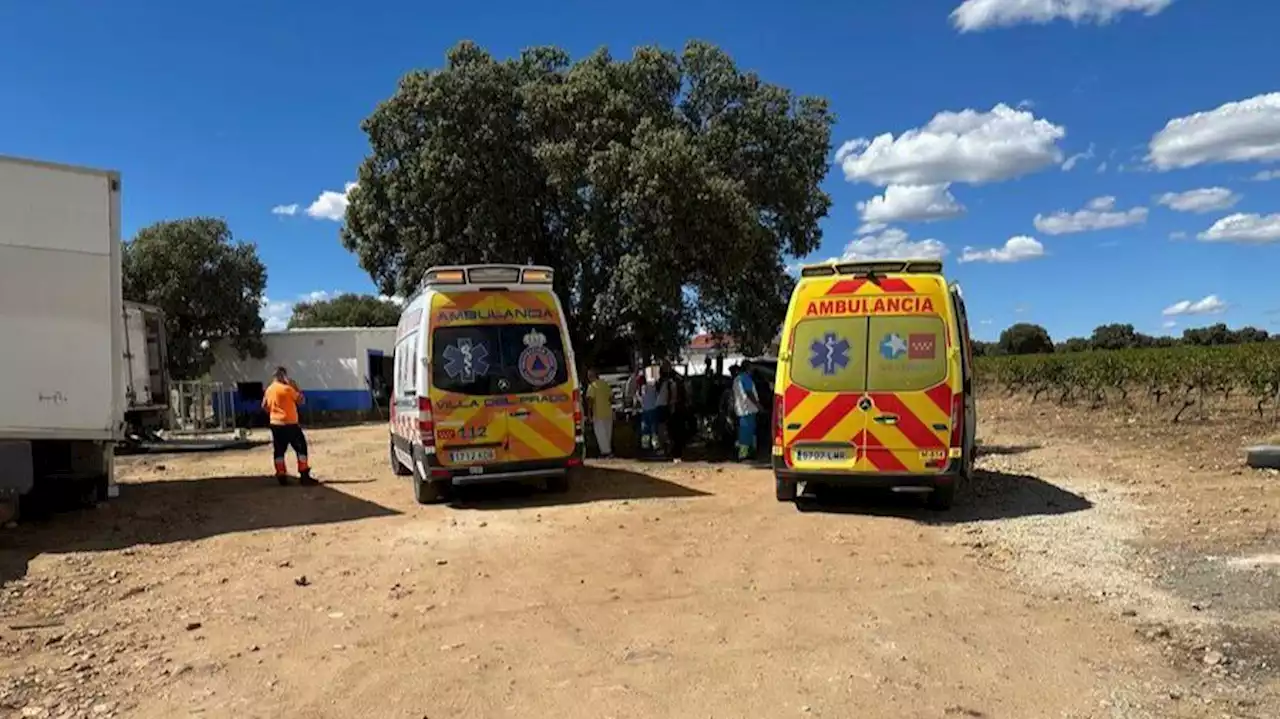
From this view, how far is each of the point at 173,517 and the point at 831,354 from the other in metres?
7.29

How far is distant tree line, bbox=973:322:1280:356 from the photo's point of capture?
1870 inches

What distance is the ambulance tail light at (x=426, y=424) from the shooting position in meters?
10.2

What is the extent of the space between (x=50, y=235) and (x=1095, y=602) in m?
9.91

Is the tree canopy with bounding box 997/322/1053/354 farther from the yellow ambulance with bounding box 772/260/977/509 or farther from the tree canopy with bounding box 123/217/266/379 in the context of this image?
the yellow ambulance with bounding box 772/260/977/509

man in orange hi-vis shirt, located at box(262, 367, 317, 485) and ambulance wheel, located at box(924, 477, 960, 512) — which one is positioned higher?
man in orange hi-vis shirt, located at box(262, 367, 317, 485)

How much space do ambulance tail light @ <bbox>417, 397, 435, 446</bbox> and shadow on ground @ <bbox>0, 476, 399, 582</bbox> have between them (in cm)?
90

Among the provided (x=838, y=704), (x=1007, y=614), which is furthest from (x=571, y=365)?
(x=838, y=704)

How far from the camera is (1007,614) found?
5566 millimetres

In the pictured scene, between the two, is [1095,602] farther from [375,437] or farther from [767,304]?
[375,437]

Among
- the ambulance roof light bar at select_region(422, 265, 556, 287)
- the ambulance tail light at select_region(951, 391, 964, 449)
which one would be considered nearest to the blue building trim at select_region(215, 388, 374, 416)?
the ambulance roof light bar at select_region(422, 265, 556, 287)

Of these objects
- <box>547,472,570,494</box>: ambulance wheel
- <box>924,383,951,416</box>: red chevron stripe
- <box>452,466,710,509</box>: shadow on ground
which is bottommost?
<box>452,466,710,509</box>: shadow on ground

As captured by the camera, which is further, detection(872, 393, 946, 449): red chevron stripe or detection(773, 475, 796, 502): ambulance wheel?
detection(773, 475, 796, 502): ambulance wheel

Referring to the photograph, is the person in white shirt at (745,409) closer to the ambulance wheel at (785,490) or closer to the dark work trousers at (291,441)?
the ambulance wheel at (785,490)

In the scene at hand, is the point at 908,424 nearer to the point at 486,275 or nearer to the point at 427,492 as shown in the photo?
the point at 486,275
